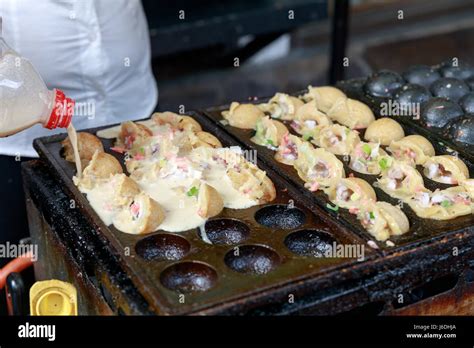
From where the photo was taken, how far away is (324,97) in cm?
270

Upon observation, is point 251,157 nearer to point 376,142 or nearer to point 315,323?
point 376,142

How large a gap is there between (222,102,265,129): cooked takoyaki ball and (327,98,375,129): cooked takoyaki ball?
0.90ft

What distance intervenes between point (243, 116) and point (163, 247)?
762mm

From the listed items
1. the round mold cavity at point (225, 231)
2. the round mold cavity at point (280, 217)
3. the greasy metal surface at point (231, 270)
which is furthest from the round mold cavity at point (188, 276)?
the round mold cavity at point (280, 217)

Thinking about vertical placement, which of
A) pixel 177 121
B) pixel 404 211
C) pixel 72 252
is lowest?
pixel 72 252

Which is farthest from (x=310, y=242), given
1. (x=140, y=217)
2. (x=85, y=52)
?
(x=85, y=52)

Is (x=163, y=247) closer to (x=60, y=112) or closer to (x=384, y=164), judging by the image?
(x=60, y=112)

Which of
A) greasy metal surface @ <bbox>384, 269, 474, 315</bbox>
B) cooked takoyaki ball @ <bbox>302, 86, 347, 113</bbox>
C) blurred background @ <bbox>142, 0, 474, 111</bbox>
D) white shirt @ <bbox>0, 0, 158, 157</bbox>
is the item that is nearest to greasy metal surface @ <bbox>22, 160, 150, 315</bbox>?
white shirt @ <bbox>0, 0, 158, 157</bbox>

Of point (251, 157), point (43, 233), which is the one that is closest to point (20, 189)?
point (43, 233)

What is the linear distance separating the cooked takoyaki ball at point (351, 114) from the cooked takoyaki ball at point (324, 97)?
0.05 meters

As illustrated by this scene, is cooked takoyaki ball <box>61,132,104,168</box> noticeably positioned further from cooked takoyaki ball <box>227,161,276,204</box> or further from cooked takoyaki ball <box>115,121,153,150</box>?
cooked takoyaki ball <box>227,161,276,204</box>

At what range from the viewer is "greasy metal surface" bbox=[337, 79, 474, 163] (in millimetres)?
2365

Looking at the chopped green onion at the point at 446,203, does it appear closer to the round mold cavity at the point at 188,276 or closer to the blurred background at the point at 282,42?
the round mold cavity at the point at 188,276

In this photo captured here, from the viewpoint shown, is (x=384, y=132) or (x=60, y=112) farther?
(x=384, y=132)
